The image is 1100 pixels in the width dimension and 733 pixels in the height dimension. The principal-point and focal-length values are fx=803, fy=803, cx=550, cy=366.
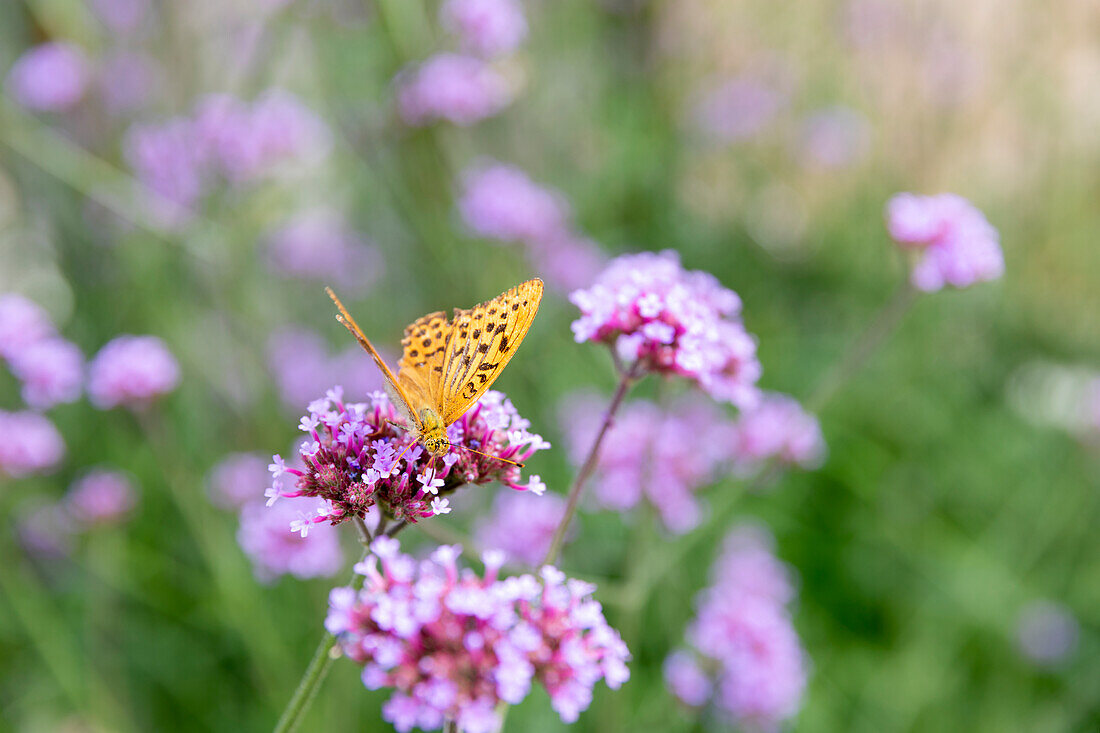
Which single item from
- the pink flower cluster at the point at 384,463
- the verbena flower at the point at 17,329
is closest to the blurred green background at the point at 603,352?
the verbena flower at the point at 17,329

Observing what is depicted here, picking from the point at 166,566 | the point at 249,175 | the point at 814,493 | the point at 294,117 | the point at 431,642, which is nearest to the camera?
the point at 431,642

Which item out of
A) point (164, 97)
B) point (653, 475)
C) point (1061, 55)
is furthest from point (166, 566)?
point (1061, 55)

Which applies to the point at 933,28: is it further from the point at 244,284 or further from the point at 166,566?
the point at 166,566

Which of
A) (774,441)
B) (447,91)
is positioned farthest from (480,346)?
(447,91)

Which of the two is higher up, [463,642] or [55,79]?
[55,79]

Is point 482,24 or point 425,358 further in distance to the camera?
point 482,24

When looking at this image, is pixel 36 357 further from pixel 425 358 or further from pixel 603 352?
pixel 603 352

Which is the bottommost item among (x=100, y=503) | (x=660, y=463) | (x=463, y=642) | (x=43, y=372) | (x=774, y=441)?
(x=463, y=642)

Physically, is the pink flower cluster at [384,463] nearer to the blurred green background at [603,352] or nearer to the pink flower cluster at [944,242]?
the blurred green background at [603,352]
